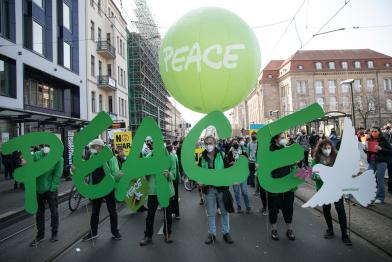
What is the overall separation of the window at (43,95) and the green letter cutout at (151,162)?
15.8 metres

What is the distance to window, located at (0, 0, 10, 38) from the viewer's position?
15.9 meters

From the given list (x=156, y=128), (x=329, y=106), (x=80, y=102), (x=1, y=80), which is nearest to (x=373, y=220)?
(x=156, y=128)

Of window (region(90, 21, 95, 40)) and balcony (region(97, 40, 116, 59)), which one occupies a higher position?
window (region(90, 21, 95, 40))

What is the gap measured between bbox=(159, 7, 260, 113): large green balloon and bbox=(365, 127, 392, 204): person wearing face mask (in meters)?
4.28

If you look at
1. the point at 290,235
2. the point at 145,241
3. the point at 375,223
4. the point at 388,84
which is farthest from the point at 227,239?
the point at 388,84

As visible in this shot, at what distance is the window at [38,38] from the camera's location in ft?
60.9

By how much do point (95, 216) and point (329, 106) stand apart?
232ft

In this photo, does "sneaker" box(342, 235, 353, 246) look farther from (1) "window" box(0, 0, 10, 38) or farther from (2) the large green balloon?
(1) "window" box(0, 0, 10, 38)

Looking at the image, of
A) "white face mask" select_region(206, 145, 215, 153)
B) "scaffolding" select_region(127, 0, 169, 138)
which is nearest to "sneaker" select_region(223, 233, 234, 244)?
"white face mask" select_region(206, 145, 215, 153)

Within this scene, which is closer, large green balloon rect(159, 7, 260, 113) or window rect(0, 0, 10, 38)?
large green balloon rect(159, 7, 260, 113)

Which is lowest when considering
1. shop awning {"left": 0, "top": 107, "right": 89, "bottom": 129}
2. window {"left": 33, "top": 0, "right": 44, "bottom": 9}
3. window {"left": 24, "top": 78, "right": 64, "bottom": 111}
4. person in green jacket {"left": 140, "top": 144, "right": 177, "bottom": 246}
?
person in green jacket {"left": 140, "top": 144, "right": 177, "bottom": 246}

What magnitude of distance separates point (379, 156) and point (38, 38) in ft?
63.4

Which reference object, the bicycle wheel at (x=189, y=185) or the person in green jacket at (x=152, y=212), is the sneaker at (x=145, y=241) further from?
the bicycle wheel at (x=189, y=185)

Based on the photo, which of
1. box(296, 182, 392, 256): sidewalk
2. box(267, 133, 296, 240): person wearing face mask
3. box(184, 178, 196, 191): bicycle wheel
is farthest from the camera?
box(184, 178, 196, 191): bicycle wheel
